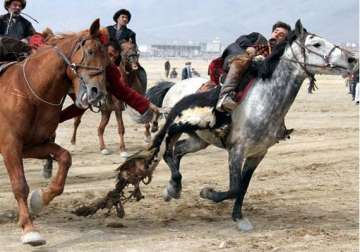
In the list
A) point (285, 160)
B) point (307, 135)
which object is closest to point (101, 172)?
point (285, 160)

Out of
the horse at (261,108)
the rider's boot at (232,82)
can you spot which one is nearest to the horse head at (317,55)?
the horse at (261,108)

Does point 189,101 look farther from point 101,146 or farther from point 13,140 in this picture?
point 101,146

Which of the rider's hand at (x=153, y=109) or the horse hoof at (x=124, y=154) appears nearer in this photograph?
the rider's hand at (x=153, y=109)

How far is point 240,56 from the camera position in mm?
8086

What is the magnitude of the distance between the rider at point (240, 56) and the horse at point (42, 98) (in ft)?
5.20

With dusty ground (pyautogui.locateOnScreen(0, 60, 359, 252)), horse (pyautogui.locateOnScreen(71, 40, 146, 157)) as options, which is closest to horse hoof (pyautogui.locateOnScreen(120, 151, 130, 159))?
horse (pyautogui.locateOnScreen(71, 40, 146, 157))

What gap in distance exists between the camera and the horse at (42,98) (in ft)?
22.0

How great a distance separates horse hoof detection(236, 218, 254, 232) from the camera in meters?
7.86

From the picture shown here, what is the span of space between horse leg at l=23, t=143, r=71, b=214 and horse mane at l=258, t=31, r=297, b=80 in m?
2.40

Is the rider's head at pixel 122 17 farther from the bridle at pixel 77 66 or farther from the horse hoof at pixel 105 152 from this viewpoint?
the bridle at pixel 77 66

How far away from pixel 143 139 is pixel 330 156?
4718mm

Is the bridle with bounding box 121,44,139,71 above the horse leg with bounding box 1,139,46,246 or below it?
above

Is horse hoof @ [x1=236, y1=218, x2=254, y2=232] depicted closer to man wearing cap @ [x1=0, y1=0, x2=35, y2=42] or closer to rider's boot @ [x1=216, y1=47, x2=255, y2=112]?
rider's boot @ [x1=216, y1=47, x2=255, y2=112]

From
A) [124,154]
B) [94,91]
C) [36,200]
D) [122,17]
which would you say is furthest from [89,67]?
[122,17]
